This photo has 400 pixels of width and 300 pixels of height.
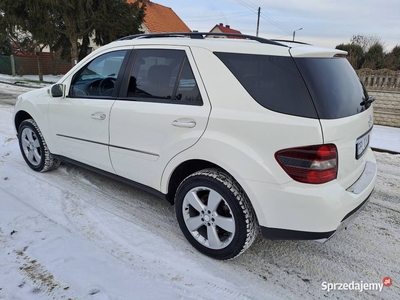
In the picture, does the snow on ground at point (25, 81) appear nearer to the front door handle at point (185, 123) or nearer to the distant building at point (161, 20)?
the distant building at point (161, 20)

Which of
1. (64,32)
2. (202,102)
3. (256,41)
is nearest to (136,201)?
(202,102)

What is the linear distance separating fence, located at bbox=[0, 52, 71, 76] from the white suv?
78.3ft

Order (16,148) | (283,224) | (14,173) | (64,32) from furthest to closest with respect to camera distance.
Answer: (64,32) < (16,148) < (14,173) < (283,224)

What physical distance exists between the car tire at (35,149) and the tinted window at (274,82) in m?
2.94

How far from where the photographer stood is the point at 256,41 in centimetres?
250

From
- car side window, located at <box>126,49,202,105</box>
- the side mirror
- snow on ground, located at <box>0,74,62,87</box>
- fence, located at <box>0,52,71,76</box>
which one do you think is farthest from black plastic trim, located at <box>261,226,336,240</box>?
fence, located at <box>0,52,71,76</box>

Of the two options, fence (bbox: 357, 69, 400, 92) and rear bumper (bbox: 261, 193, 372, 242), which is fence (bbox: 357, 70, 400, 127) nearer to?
fence (bbox: 357, 69, 400, 92)

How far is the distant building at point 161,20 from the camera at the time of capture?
29.3 m

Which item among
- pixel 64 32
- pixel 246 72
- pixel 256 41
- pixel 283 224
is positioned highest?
pixel 64 32

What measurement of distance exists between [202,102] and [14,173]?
3.16 m

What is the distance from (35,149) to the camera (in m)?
4.19

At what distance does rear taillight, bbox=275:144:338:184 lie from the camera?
205cm

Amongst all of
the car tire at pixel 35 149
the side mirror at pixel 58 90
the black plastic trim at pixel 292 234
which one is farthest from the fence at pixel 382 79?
the car tire at pixel 35 149

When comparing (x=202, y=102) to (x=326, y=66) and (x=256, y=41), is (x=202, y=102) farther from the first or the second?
(x=326, y=66)
